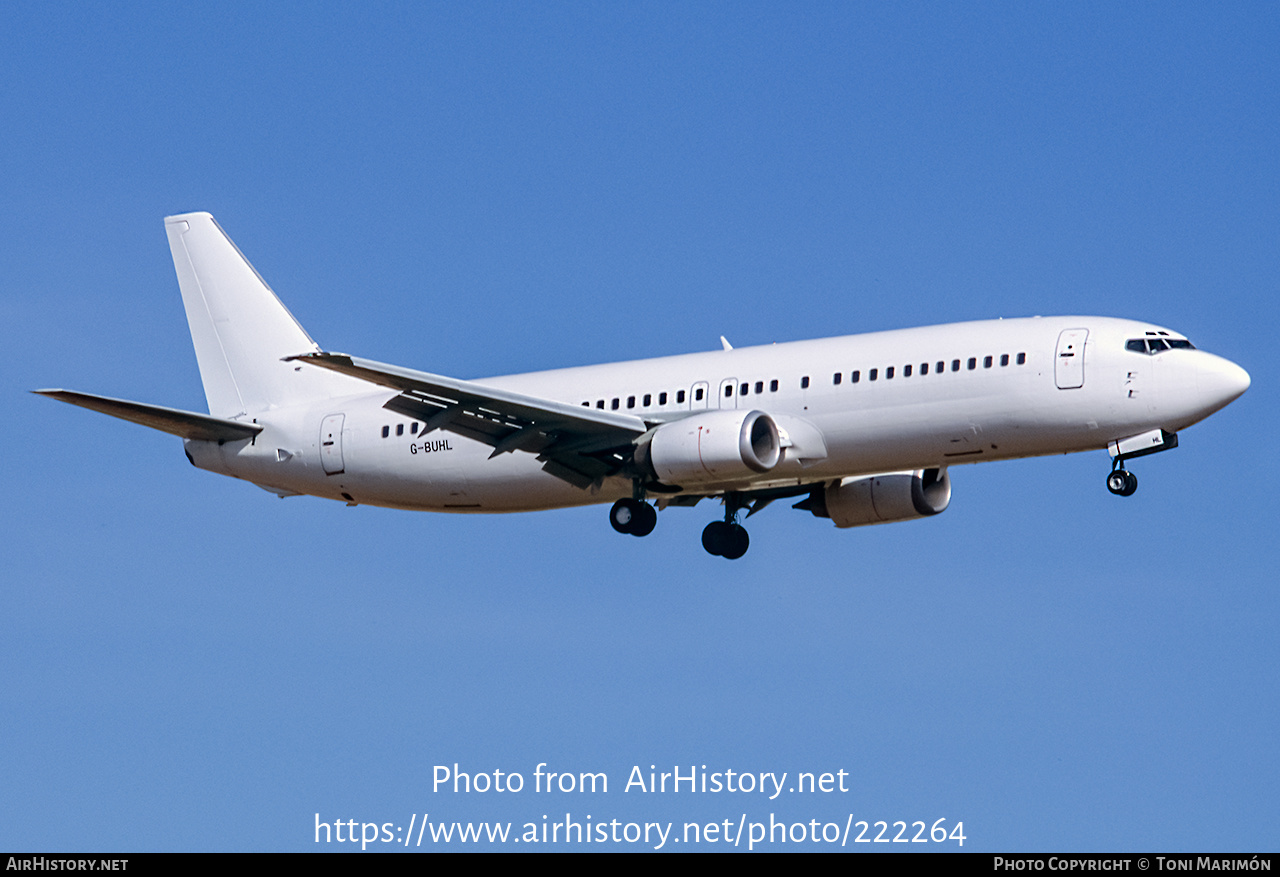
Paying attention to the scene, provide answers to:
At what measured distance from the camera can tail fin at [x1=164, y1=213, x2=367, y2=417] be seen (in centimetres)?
5084

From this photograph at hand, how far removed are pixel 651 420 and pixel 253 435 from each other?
11.8 meters

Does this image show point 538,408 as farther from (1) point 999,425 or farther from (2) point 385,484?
(1) point 999,425

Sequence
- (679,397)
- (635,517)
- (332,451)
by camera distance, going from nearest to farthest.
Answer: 1. (679,397)
2. (635,517)
3. (332,451)

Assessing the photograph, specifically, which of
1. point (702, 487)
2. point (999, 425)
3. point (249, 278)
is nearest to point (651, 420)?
point (702, 487)

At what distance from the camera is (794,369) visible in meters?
43.0

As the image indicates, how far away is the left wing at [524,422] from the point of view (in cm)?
4231

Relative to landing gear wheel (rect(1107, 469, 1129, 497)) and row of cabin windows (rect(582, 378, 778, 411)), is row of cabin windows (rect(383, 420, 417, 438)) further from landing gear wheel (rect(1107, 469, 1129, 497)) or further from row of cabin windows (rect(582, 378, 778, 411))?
landing gear wheel (rect(1107, 469, 1129, 497))

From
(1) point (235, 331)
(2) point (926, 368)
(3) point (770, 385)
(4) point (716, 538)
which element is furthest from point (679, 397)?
(1) point (235, 331)

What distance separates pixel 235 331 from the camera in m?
52.5

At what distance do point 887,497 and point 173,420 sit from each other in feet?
61.4

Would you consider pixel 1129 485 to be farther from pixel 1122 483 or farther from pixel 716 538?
pixel 716 538

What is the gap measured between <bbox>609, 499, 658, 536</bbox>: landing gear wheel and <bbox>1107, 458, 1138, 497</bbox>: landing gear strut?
36.7 ft

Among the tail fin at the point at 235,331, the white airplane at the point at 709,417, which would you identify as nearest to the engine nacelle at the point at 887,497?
the white airplane at the point at 709,417

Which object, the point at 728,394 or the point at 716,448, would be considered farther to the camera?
the point at 728,394
